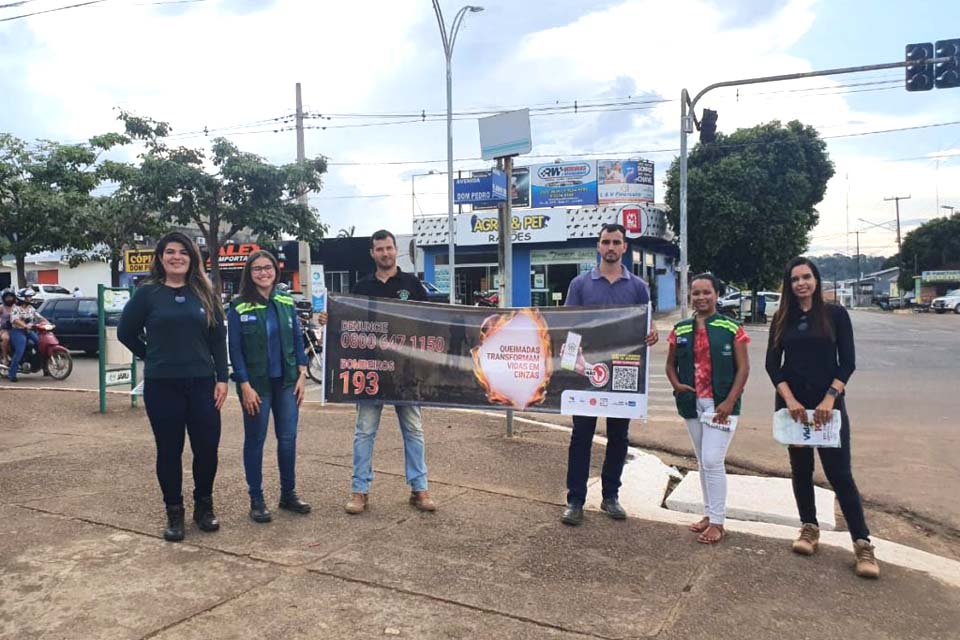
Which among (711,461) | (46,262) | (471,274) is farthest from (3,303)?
(46,262)

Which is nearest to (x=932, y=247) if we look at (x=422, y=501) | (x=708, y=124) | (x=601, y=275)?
(x=708, y=124)

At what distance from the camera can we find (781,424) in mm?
4395

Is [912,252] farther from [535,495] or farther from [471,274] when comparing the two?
[535,495]

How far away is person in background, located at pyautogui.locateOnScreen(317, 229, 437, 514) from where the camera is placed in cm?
512

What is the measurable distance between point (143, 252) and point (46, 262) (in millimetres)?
36845

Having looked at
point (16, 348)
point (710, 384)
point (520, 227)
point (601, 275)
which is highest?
point (520, 227)

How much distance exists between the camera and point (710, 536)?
4602 mm

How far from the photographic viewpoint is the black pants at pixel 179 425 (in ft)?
14.9

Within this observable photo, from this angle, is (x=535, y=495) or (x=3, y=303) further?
(x=3, y=303)

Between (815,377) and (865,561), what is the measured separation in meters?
1.05

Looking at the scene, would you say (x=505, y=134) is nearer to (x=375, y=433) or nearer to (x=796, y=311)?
(x=375, y=433)

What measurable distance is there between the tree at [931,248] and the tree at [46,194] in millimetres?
69327

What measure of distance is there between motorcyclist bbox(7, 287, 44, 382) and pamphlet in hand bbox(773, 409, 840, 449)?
45.0 feet

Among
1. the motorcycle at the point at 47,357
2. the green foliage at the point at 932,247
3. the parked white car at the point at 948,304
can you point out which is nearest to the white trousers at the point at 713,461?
the motorcycle at the point at 47,357
